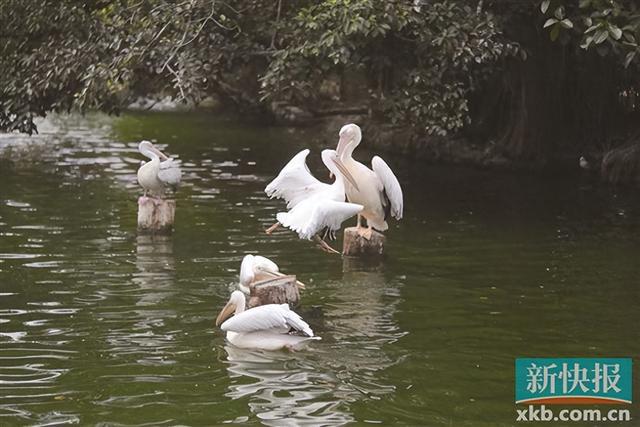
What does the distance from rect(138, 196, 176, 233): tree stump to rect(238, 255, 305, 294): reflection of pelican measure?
364 centimetres

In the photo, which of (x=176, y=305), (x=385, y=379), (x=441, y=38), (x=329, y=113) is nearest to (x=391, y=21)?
(x=441, y=38)

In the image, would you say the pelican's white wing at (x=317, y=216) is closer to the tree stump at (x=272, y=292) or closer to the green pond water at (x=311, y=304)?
the green pond water at (x=311, y=304)

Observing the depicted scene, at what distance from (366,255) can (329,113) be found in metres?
15.6

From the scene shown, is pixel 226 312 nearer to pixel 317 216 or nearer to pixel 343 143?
pixel 317 216

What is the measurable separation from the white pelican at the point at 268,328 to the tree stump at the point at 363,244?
342 cm

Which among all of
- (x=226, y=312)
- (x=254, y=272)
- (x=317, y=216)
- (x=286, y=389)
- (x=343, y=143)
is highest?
(x=343, y=143)

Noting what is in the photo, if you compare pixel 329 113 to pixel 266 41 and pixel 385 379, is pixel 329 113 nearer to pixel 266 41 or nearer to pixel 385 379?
pixel 266 41

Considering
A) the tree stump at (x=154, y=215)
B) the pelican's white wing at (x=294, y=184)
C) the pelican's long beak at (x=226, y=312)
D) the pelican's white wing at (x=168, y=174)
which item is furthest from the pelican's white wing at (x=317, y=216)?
the tree stump at (x=154, y=215)

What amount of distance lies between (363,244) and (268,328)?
3576 millimetres

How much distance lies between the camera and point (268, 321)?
7461 mm

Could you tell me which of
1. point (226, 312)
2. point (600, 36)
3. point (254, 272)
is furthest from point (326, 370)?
point (600, 36)

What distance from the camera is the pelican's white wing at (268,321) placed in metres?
7.45

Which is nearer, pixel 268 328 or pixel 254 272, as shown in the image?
pixel 268 328

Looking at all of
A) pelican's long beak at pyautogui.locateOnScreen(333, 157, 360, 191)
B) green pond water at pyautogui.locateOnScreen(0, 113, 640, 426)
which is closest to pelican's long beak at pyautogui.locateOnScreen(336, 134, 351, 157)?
pelican's long beak at pyautogui.locateOnScreen(333, 157, 360, 191)
